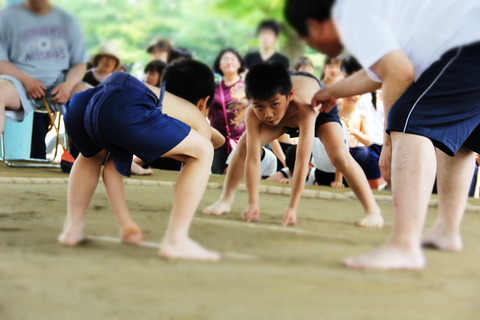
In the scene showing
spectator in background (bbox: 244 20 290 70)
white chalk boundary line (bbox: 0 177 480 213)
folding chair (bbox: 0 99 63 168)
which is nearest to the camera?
white chalk boundary line (bbox: 0 177 480 213)

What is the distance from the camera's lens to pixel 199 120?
2.17 metres

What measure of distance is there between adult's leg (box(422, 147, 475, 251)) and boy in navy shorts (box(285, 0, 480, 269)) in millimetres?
252

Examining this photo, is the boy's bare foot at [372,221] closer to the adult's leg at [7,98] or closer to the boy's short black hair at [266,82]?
the boy's short black hair at [266,82]

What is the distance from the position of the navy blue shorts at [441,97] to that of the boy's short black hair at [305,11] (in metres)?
0.29

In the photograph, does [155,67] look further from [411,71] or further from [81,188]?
[411,71]

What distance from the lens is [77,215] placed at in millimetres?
2018

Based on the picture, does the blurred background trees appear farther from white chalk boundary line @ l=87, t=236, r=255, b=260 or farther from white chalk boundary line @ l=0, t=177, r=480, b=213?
white chalk boundary line @ l=87, t=236, r=255, b=260

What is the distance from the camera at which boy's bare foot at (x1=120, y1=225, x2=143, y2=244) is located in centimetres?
194

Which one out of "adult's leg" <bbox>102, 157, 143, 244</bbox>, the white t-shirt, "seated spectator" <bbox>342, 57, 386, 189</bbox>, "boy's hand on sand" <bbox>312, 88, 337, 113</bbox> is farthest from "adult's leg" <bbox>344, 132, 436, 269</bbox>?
"seated spectator" <bbox>342, 57, 386, 189</bbox>

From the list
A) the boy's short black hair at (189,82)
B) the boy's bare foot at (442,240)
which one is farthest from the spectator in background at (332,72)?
the boy's bare foot at (442,240)

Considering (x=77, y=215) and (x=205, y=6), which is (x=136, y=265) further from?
(x=205, y=6)

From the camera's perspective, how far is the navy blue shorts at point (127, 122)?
76.1 inches

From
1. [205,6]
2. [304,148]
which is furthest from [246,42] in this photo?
[304,148]

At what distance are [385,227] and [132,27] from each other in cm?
787
